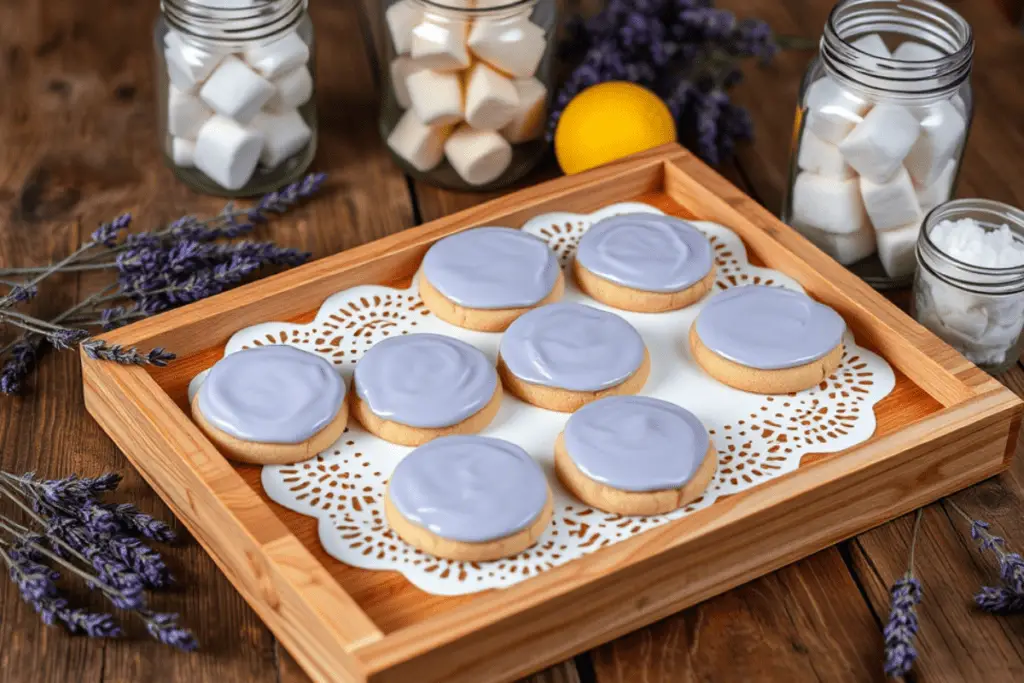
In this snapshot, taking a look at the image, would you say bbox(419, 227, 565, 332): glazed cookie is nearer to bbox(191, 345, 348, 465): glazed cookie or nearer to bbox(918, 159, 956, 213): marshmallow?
bbox(191, 345, 348, 465): glazed cookie

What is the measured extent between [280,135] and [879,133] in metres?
0.66

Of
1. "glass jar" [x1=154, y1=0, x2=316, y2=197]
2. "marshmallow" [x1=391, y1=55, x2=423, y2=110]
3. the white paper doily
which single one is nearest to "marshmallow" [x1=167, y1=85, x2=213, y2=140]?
"glass jar" [x1=154, y1=0, x2=316, y2=197]

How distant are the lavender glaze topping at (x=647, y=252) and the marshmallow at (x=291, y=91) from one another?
0.39m

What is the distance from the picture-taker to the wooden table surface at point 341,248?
104 cm

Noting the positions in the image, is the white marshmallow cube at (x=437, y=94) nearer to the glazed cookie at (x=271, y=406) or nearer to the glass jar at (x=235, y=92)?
the glass jar at (x=235, y=92)

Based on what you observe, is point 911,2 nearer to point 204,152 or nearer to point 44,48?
point 204,152

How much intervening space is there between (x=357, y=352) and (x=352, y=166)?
45 centimetres

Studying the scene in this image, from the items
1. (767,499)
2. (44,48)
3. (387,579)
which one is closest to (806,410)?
(767,499)

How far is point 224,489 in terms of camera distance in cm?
105

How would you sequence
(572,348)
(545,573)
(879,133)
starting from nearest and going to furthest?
(545,573) < (572,348) < (879,133)

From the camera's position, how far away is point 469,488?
3.41 ft

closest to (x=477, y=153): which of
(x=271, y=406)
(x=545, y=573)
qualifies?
(x=271, y=406)

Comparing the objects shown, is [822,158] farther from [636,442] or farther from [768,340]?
[636,442]

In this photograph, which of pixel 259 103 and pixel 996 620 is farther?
pixel 259 103
